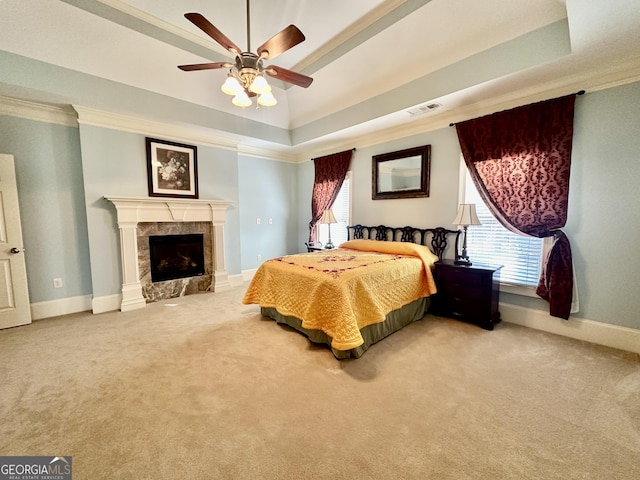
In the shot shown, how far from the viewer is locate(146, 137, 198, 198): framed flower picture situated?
3.89m

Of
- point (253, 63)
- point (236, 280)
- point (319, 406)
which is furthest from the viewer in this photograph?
point (236, 280)

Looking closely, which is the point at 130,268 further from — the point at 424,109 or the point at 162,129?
the point at 424,109

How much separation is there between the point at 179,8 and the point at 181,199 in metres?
2.37

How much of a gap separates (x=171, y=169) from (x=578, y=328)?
18.4 ft

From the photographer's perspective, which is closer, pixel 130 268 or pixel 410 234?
pixel 130 268

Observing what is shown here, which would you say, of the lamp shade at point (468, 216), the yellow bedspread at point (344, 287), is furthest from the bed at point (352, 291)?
the lamp shade at point (468, 216)

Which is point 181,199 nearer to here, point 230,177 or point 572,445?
point 230,177

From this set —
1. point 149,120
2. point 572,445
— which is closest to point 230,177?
point 149,120

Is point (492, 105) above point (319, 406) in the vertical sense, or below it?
above

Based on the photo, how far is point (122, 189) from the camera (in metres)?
3.66

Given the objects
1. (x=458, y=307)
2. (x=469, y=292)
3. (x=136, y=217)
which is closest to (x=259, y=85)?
(x=136, y=217)

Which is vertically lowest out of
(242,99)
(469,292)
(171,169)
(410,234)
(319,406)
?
(319,406)

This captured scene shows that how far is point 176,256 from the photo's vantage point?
4.25 meters

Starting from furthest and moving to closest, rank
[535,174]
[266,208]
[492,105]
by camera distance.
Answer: [266,208]
[492,105]
[535,174]
